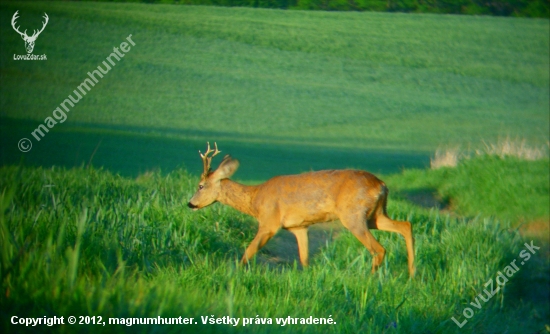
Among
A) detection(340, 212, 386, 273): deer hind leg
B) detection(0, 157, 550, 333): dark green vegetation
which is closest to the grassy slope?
detection(0, 157, 550, 333): dark green vegetation

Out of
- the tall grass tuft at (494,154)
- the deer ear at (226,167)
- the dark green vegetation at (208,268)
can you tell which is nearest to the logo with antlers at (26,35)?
the dark green vegetation at (208,268)

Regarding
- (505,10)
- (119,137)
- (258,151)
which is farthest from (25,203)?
(505,10)

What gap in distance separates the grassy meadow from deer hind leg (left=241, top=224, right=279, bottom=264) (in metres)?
0.24

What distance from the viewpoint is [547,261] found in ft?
37.2

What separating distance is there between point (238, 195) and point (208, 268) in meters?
2.02

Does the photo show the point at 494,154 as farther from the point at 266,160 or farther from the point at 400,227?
the point at 400,227

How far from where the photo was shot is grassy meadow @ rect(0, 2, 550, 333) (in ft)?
17.2

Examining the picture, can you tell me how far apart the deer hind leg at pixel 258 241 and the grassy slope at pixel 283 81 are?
8107 mm

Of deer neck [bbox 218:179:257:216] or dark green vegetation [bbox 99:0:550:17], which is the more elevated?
dark green vegetation [bbox 99:0:550:17]

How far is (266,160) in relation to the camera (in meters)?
16.9

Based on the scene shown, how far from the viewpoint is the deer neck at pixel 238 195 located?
7.94m

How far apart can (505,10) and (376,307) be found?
1861 centimetres

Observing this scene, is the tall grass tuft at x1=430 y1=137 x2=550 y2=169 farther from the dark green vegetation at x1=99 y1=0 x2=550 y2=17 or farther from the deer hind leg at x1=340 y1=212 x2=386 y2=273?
the deer hind leg at x1=340 y1=212 x2=386 y2=273

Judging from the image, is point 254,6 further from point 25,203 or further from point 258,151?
point 25,203
